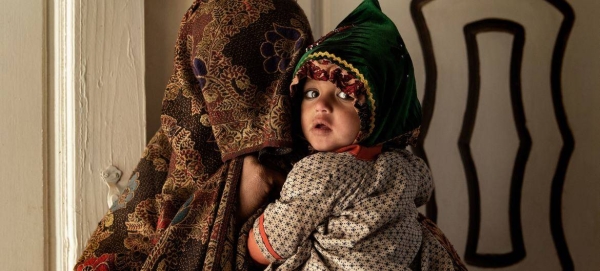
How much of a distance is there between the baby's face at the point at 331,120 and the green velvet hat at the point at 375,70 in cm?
2

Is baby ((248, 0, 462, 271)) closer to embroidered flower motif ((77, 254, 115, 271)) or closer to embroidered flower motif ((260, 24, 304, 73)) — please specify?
embroidered flower motif ((260, 24, 304, 73))

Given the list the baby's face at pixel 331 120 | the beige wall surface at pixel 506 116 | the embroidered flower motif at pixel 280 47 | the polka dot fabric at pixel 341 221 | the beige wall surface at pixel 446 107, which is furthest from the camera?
the beige wall surface at pixel 506 116

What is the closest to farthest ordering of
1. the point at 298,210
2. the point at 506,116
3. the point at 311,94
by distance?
the point at 298,210, the point at 311,94, the point at 506,116

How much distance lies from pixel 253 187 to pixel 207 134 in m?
0.15

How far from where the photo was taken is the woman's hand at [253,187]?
3.77 feet

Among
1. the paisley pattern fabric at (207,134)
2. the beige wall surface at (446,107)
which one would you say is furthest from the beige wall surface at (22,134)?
the paisley pattern fabric at (207,134)

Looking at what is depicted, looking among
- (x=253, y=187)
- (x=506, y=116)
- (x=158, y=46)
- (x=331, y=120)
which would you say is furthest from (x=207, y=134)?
(x=506, y=116)

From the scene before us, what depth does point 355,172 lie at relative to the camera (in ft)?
3.45

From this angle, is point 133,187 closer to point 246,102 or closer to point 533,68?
point 246,102

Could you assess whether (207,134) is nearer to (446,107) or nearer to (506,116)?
(446,107)

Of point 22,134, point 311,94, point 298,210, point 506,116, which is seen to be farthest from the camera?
point 506,116

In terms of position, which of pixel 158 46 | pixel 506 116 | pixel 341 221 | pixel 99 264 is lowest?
pixel 99 264

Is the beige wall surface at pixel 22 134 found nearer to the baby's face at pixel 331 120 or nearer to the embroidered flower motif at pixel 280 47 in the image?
the embroidered flower motif at pixel 280 47

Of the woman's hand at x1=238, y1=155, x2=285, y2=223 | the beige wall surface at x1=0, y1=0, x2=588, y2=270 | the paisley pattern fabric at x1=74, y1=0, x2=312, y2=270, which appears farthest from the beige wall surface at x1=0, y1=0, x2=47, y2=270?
the woman's hand at x1=238, y1=155, x2=285, y2=223
